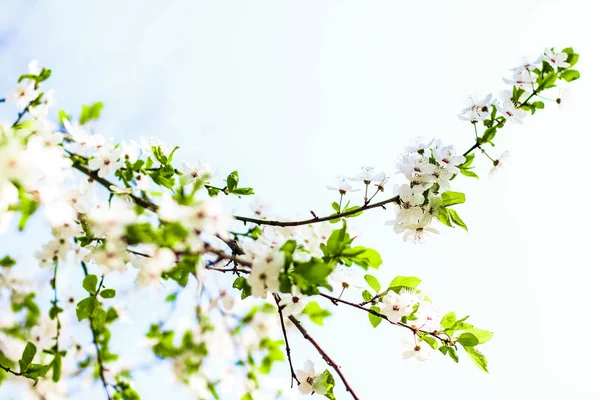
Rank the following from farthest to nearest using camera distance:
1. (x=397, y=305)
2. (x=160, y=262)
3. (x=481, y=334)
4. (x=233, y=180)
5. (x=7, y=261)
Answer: (x=7, y=261) < (x=233, y=180) < (x=481, y=334) < (x=397, y=305) < (x=160, y=262)

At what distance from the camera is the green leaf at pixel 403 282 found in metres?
1.73

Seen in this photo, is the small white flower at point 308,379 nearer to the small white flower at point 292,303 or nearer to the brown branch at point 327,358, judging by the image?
the brown branch at point 327,358

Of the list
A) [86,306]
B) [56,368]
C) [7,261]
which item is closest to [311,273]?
[86,306]

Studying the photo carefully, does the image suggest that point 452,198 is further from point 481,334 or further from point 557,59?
point 557,59

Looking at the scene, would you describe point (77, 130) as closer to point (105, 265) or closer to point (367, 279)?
point (105, 265)

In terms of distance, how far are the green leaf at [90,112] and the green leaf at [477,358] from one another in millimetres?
1908

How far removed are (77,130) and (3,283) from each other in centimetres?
194

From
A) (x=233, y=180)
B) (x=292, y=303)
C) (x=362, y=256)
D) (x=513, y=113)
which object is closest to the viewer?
(x=362, y=256)

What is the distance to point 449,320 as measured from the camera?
1746 mm

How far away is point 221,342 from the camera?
3279mm

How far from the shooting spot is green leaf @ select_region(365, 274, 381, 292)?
1766 millimetres

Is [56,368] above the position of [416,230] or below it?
below

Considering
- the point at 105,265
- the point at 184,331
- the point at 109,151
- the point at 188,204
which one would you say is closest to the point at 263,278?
the point at 188,204

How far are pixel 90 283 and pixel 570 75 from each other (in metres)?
2.08
